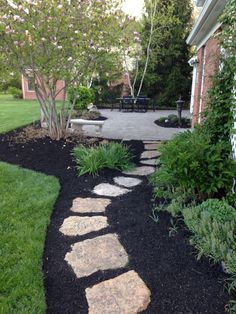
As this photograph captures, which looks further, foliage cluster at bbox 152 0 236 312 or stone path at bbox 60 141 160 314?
foliage cluster at bbox 152 0 236 312

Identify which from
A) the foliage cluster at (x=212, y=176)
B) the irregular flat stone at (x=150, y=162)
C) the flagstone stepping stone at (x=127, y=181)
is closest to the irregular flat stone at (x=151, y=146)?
the irregular flat stone at (x=150, y=162)

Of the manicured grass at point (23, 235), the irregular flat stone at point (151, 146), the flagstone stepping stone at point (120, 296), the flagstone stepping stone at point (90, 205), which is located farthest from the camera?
the irregular flat stone at point (151, 146)

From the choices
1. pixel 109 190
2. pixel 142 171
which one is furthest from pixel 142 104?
pixel 109 190

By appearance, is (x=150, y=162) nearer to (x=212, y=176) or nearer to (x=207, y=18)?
(x=212, y=176)

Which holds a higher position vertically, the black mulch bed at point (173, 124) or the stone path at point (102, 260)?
the black mulch bed at point (173, 124)

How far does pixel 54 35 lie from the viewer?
5219 millimetres

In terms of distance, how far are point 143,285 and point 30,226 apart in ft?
4.30

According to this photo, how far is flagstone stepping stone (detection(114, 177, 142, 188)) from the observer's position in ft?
12.7

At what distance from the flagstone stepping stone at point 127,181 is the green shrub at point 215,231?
134cm

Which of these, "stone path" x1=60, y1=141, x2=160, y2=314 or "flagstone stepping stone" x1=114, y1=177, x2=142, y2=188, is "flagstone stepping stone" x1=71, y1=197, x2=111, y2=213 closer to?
"stone path" x1=60, y1=141, x2=160, y2=314

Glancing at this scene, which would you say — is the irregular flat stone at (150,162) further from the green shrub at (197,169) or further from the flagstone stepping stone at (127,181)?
the green shrub at (197,169)

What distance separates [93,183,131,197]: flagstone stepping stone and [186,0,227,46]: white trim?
284 centimetres

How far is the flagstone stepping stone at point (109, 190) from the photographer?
3553mm

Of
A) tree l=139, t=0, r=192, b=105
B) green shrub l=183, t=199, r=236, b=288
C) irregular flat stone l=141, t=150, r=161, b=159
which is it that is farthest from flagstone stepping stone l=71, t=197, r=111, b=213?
tree l=139, t=0, r=192, b=105
